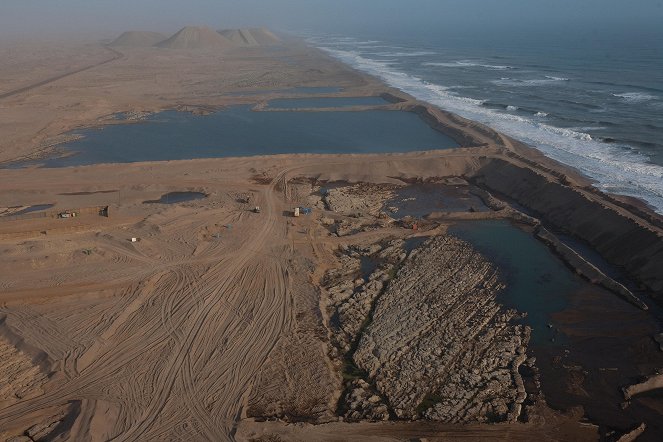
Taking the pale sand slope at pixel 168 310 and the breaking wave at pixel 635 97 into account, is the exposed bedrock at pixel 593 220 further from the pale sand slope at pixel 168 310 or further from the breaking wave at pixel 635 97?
the breaking wave at pixel 635 97

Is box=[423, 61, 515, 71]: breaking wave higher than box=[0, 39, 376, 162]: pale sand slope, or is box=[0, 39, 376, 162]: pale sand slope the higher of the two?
box=[423, 61, 515, 71]: breaking wave

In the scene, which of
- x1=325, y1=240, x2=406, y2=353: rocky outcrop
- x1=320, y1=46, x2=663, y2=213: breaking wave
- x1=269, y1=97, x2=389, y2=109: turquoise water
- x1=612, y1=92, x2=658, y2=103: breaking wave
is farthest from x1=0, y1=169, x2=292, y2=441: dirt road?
x1=612, y1=92, x2=658, y2=103: breaking wave

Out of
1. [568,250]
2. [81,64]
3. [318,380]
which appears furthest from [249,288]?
[81,64]

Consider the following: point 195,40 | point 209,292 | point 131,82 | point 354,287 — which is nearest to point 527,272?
point 354,287

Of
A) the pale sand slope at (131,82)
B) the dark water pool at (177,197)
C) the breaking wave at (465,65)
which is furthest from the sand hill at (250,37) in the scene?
the dark water pool at (177,197)

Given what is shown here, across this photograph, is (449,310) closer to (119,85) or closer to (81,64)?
(119,85)

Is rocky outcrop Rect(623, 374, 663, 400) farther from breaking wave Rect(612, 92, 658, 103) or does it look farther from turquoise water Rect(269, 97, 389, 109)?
turquoise water Rect(269, 97, 389, 109)

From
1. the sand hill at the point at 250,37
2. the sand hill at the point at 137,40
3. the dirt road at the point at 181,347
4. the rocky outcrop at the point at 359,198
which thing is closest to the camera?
the dirt road at the point at 181,347
